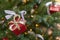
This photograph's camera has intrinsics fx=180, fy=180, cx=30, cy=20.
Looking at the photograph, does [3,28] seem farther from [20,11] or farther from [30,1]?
[30,1]

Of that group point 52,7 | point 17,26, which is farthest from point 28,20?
point 52,7

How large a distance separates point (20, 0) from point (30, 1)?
77mm

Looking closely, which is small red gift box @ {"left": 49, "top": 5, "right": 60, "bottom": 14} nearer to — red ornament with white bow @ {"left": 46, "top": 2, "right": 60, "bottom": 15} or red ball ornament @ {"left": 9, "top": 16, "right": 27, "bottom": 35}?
red ornament with white bow @ {"left": 46, "top": 2, "right": 60, "bottom": 15}

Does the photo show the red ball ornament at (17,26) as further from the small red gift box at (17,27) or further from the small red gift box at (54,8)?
the small red gift box at (54,8)

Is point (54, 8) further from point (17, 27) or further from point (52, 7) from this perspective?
point (17, 27)

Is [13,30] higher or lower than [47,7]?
lower

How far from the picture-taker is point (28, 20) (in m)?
1.27

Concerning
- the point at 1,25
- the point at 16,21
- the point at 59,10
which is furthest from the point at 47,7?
the point at 1,25

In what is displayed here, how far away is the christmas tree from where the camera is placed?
1.23 m

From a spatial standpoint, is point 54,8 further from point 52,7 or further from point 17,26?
point 17,26

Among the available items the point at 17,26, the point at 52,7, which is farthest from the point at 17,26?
the point at 52,7

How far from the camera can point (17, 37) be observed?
4.04 ft

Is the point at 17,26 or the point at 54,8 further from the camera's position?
the point at 54,8

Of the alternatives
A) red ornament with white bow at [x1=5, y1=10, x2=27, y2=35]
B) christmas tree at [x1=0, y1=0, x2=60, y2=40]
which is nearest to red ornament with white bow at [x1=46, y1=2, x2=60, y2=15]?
christmas tree at [x1=0, y1=0, x2=60, y2=40]
